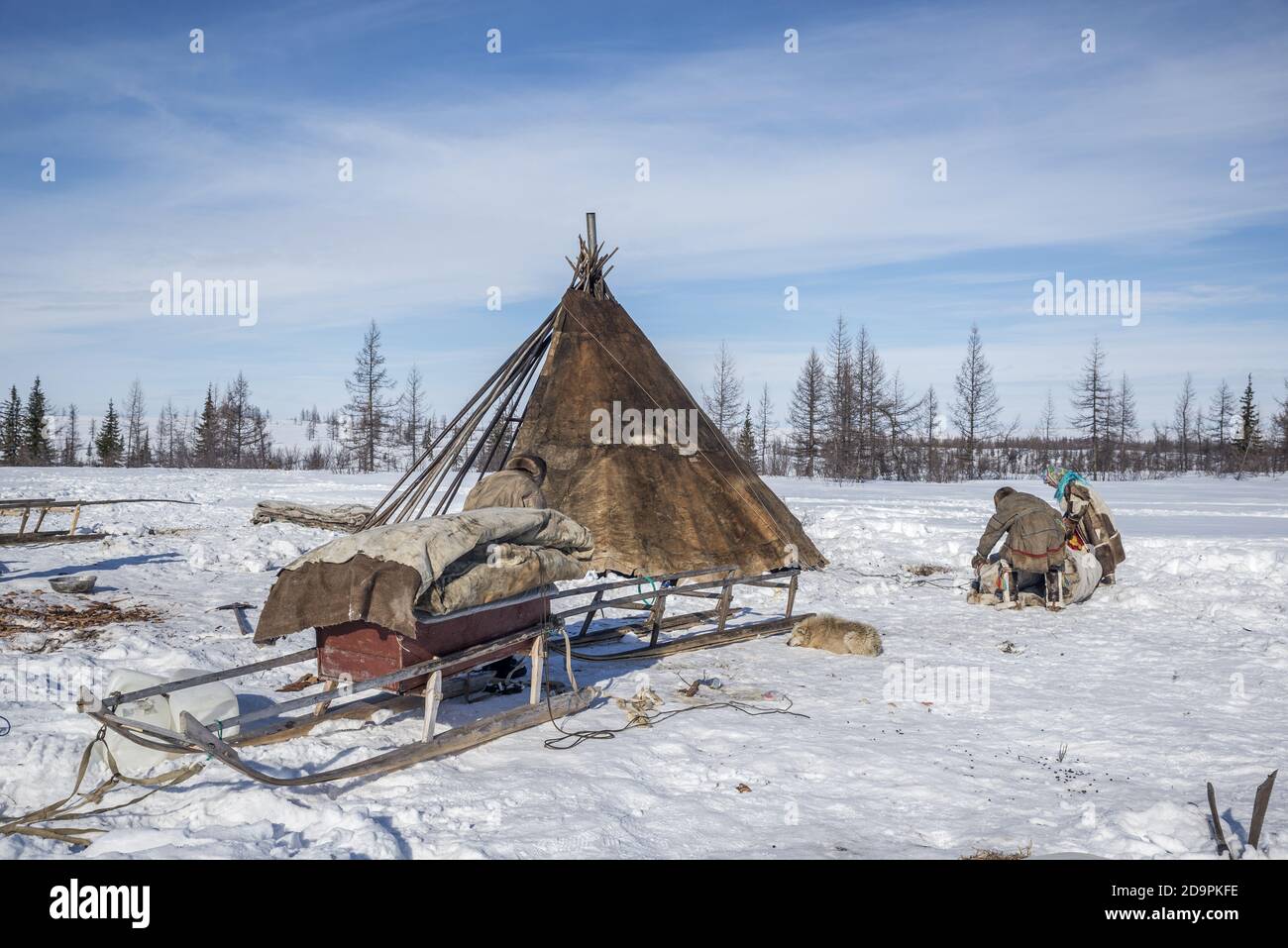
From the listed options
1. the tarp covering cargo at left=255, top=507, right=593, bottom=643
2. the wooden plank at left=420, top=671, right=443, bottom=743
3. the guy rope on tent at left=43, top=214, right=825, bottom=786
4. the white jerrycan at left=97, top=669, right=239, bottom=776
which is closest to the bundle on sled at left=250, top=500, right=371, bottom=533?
the guy rope on tent at left=43, top=214, right=825, bottom=786

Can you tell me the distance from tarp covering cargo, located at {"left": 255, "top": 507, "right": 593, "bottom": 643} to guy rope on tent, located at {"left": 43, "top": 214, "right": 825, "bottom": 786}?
16 millimetres

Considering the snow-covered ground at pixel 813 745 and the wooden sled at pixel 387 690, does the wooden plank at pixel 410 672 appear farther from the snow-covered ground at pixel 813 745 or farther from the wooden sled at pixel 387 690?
the snow-covered ground at pixel 813 745

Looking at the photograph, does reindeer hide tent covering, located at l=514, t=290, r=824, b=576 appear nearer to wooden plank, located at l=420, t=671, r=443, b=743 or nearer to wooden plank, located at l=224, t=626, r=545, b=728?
wooden plank, located at l=224, t=626, r=545, b=728

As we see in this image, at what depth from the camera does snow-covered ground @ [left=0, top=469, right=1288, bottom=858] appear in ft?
13.9

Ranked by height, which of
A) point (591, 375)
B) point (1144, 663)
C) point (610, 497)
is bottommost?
point (1144, 663)

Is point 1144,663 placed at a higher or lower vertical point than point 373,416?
lower

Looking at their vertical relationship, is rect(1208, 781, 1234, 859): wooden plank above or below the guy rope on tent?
below

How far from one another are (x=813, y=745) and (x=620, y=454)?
610 centimetres

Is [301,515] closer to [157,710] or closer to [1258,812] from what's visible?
[157,710]

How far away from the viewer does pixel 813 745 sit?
19.2 feet

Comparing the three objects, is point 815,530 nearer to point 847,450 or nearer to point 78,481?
point 78,481
